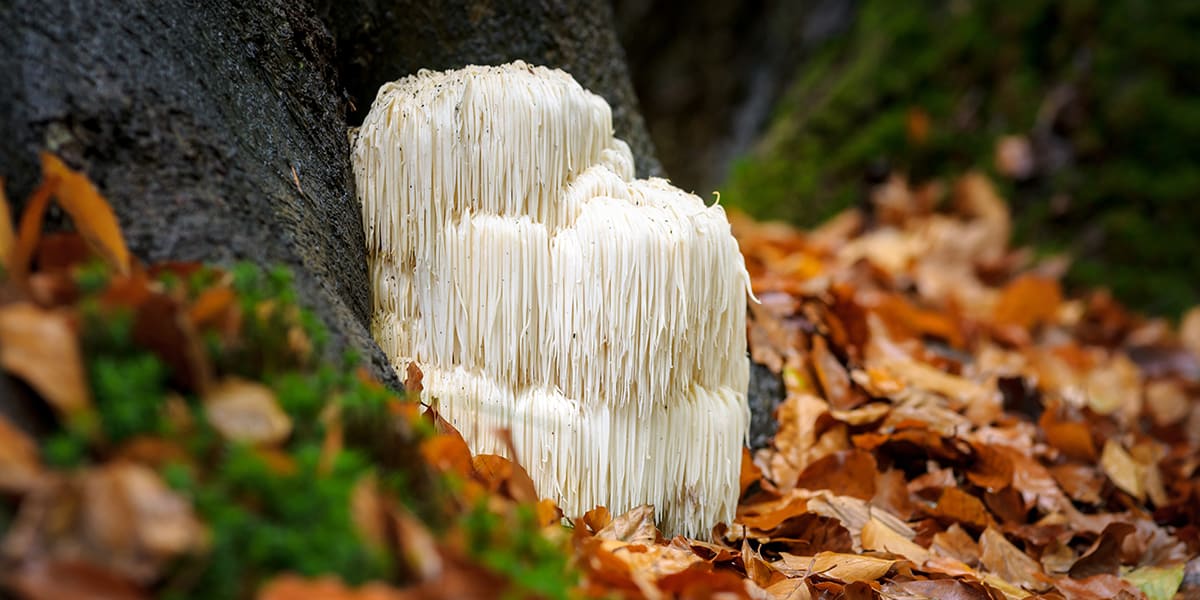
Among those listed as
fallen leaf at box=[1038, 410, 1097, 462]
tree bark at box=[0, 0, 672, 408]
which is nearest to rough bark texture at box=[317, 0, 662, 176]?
tree bark at box=[0, 0, 672, 408]

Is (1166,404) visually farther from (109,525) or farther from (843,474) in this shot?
(109,525)

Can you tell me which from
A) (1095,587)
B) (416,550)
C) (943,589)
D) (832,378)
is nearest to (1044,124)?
(832,378)

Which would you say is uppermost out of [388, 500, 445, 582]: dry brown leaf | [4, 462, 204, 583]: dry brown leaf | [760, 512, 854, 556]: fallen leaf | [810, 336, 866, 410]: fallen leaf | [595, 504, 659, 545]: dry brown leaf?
[4, 462, 204, 583]: dry brown leaf

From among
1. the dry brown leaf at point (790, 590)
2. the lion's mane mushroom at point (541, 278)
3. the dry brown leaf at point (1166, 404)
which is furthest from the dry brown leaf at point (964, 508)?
the dry brown leaf at point (1166, 404)

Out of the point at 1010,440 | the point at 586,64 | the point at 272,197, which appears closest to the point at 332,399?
the point at 272,197

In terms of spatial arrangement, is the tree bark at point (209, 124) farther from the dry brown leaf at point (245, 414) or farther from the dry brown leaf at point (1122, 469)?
the dry brown leaf at point (1122, 469)

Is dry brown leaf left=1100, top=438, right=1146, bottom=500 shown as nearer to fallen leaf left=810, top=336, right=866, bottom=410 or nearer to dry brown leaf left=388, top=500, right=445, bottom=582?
fallen leaf left=810, top=336, right=866, bottom=410
